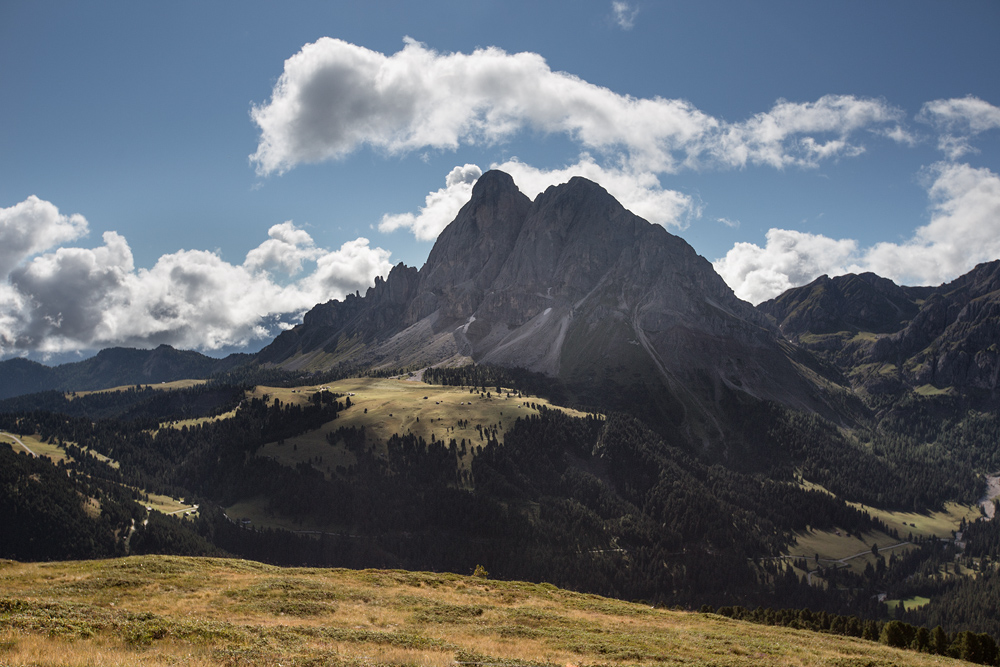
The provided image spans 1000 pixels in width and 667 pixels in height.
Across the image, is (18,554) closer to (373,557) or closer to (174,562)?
(373,557)

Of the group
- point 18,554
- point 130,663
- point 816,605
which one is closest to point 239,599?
point 130,663

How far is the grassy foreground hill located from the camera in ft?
86.2

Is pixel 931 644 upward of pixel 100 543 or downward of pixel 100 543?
upward

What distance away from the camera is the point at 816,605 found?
191 m

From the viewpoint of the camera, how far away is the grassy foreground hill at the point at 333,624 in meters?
26.3

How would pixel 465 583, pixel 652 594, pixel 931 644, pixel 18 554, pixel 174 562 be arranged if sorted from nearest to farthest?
pixel 174 562 < pixel 465 583 < pixel 931 644 < pixel 18 554 < pixel 652 594

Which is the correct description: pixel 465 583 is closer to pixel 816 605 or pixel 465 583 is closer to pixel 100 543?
pixel 100 543

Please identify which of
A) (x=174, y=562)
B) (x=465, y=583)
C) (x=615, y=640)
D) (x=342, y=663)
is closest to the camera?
(x=342, y=663)

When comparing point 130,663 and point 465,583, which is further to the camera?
point 465,583

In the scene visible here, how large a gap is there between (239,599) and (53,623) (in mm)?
17695

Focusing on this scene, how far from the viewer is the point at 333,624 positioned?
3741 cm

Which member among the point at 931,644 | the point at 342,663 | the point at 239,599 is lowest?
the point at 931,644

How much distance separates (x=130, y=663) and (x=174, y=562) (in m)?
44.5

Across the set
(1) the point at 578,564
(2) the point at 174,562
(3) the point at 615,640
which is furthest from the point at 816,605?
(2) the point at 174,562
